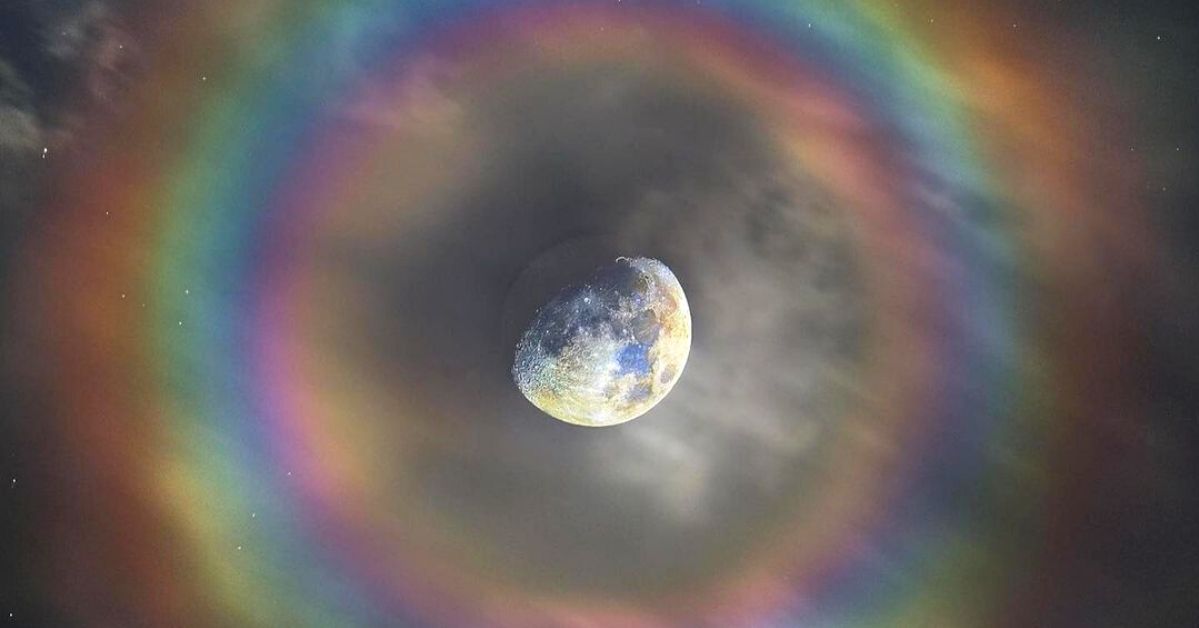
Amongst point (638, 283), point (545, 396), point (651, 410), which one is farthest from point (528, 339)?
point (651, 410)

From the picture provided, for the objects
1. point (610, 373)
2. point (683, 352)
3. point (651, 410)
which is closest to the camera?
point (610, 373)

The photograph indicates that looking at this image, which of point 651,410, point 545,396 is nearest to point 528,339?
point 545,396

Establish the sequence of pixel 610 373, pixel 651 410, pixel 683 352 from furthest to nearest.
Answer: pixel 651 410 < pixel 683 352 < pixel 610 373

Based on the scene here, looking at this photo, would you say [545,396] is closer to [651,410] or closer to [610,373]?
[610,373]

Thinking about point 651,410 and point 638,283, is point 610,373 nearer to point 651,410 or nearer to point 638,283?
point 638,283

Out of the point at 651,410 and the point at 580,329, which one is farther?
the point at 651,410

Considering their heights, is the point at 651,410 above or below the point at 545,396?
above

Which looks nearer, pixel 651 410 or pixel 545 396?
pixel 545 396
